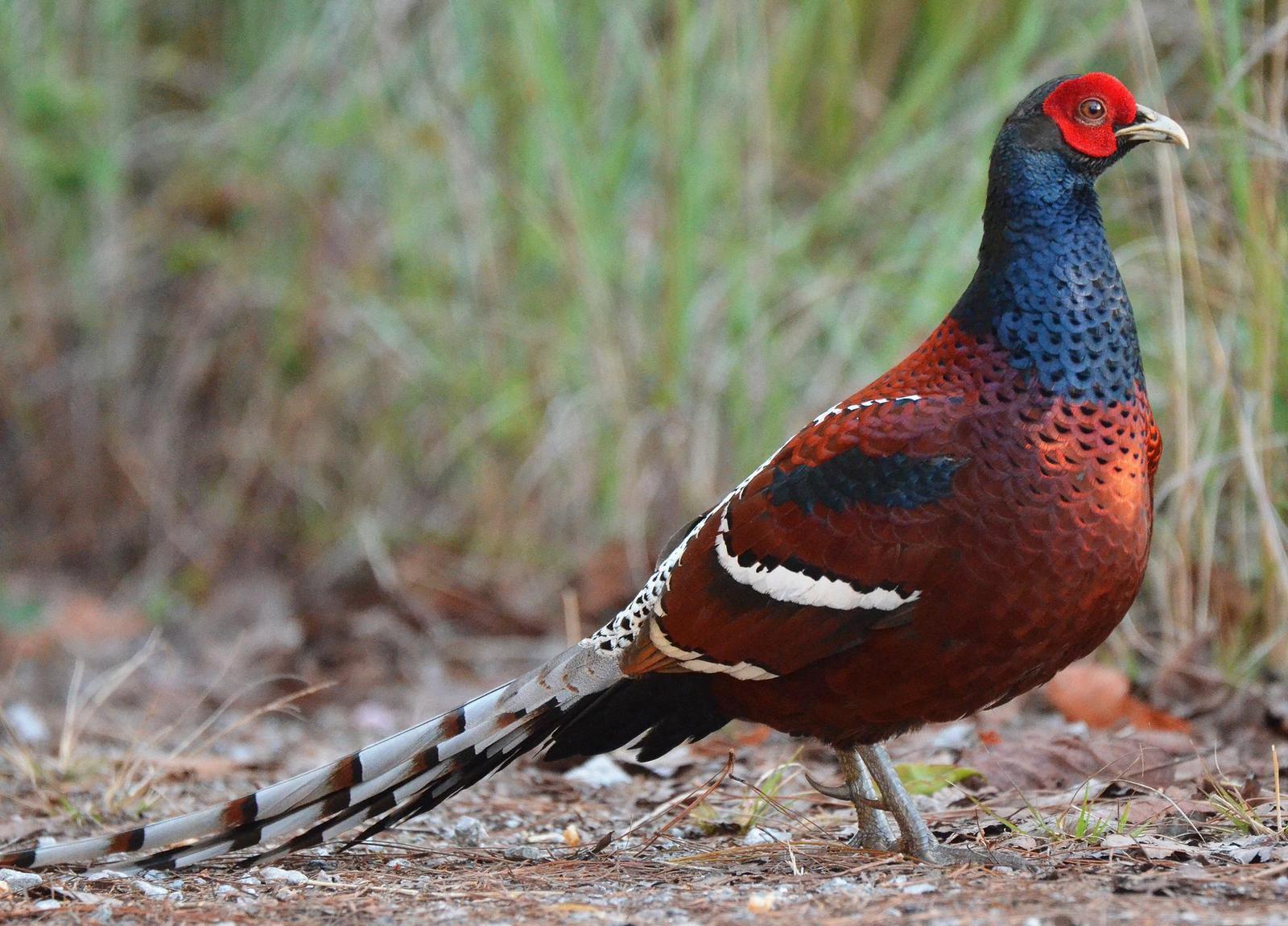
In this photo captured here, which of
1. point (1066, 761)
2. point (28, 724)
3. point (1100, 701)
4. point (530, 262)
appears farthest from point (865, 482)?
point (530, 262)

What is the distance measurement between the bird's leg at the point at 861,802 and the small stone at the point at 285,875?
1051mm

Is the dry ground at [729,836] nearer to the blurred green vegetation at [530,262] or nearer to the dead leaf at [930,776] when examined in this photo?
the dead leaf at [930,776]

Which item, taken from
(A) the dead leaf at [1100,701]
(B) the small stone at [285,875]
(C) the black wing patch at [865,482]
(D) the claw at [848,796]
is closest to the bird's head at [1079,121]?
(C) the black wing patch at [865,482]

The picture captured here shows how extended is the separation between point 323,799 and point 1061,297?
5.91 ft

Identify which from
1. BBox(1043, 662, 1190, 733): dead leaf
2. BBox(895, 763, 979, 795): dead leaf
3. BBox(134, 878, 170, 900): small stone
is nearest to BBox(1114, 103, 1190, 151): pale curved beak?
BBox(895, 763, 979, 795): dead leaf

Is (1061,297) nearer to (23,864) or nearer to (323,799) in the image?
(323,799)

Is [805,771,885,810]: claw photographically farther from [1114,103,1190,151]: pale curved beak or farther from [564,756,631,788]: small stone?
[1114,103,1190,151]: pale curved beak

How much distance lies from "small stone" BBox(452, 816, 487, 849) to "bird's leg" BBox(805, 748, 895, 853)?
0.80 meters

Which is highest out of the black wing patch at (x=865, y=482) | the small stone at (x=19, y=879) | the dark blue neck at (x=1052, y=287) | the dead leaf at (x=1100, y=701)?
the dark blue neck at (x=1052, y=287)

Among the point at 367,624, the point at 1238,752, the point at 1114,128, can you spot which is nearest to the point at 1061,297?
the point at 1114,128

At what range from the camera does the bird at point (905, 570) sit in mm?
2789

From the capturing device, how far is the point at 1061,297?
9.80 feet

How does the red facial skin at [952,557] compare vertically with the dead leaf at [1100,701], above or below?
above

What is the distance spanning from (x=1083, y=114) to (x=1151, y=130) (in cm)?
16
